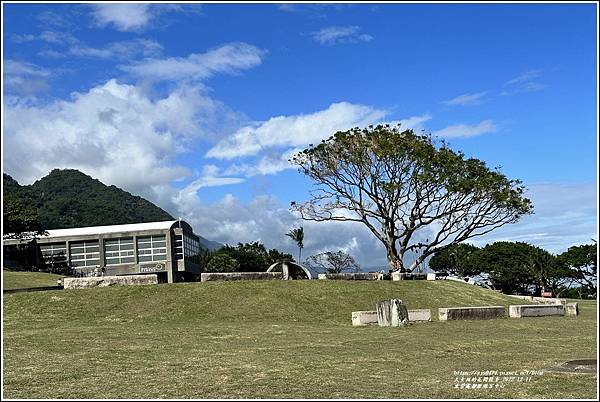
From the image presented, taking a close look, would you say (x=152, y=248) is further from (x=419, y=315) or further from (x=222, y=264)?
(x=419, y=315)

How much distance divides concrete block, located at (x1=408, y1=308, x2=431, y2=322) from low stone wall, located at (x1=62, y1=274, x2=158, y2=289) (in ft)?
44.0

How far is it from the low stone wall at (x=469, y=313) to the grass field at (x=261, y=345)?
2.53ft

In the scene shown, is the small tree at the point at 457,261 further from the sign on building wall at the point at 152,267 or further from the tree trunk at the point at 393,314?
the tree trunk at the point at 393,314

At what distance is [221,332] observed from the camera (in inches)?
755

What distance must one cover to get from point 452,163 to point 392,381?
119ft

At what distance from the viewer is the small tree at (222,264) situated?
93.3 meters

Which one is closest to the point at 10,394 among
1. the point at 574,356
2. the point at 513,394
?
the point at 513,394

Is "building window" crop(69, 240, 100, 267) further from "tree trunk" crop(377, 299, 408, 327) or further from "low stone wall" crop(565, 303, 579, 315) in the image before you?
"tree trunk" crop(377, 299, 408, 327)

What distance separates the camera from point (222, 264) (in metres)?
95.0

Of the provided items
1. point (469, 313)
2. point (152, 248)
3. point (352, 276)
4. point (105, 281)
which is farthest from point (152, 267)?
point (469, 313)

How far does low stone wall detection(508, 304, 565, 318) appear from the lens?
25859 mm

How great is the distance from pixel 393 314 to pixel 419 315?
1740mm

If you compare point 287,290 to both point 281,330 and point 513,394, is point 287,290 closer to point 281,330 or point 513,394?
point 281,330

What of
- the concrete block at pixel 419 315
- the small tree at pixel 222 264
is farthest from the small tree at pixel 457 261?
the concrete block at pixel 419 315
